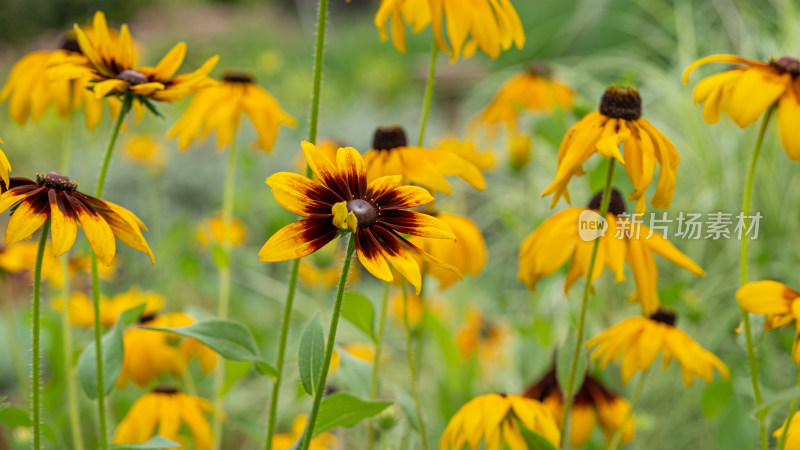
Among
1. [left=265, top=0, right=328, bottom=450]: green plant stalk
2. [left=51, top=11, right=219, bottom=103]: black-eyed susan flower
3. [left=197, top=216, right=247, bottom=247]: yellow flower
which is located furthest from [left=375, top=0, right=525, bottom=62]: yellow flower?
[left=197, top=216, right=247, bottom=247]: yellow flower

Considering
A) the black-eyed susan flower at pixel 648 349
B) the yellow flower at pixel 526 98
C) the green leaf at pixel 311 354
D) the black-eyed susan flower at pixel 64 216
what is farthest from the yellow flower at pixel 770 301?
the yellow flower at pixel 526 98

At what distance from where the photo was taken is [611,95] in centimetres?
71

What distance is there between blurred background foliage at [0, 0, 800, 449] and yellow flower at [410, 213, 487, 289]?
146 mm

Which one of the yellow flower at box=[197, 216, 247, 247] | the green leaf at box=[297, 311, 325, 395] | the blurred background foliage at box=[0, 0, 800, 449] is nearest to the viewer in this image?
the green leaf at box=[297, 311, 325, 395]

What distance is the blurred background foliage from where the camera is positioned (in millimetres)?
1320

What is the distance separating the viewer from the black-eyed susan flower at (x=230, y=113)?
993mm

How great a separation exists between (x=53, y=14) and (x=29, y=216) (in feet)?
26.2

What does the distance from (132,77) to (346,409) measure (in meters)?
0.35

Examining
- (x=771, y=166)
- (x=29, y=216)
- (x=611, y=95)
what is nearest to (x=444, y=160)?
(x=611, y=95)

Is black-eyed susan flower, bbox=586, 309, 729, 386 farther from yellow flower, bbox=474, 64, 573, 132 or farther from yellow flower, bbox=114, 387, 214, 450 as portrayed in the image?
yellow flower, bbox=474, 64, 573, 132

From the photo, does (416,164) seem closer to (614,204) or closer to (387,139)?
(387,139)

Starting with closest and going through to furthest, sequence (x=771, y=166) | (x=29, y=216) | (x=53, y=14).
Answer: (x=29, y=216), (x=771, y=166), (x=53, y=14)

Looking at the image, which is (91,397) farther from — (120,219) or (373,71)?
(373,71)

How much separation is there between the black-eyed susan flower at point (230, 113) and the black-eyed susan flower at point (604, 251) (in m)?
0.40
